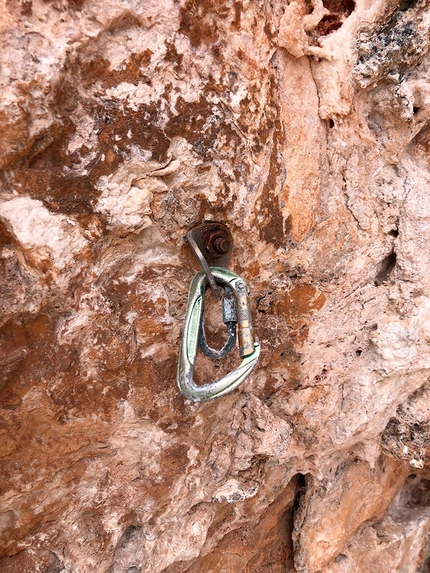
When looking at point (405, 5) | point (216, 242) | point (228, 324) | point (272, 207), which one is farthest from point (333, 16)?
point (228, 324)

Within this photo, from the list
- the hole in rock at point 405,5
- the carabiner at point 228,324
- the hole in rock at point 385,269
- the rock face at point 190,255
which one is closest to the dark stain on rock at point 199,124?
the rock face at point 190,255

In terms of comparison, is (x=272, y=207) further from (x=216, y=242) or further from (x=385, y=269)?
(x=385, y=269)

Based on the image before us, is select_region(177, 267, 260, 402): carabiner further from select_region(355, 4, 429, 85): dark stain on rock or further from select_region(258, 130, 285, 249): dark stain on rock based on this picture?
select_region(355, 4, 429, 85): dark stain on rock

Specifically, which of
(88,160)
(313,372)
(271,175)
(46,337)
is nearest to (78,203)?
(88,160)

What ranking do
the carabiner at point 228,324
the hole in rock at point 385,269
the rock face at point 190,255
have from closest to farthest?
the rock face at point 190,255, the carabiner at point 228,324, the hole in rock at point 385,269

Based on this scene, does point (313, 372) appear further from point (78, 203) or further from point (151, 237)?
point (78, 203)

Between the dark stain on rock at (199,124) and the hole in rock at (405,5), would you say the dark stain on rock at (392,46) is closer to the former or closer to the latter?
the hole in rock at (405,5)

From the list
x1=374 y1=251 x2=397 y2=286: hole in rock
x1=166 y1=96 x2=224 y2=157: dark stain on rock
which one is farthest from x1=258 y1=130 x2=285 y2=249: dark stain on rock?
x1=374 y1=251 x2=397 y2=286: hole in rock

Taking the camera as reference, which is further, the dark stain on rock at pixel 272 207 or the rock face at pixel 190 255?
the dark stain on rock at pixel 272 207

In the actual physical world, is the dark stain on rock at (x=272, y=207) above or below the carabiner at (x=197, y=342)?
above
